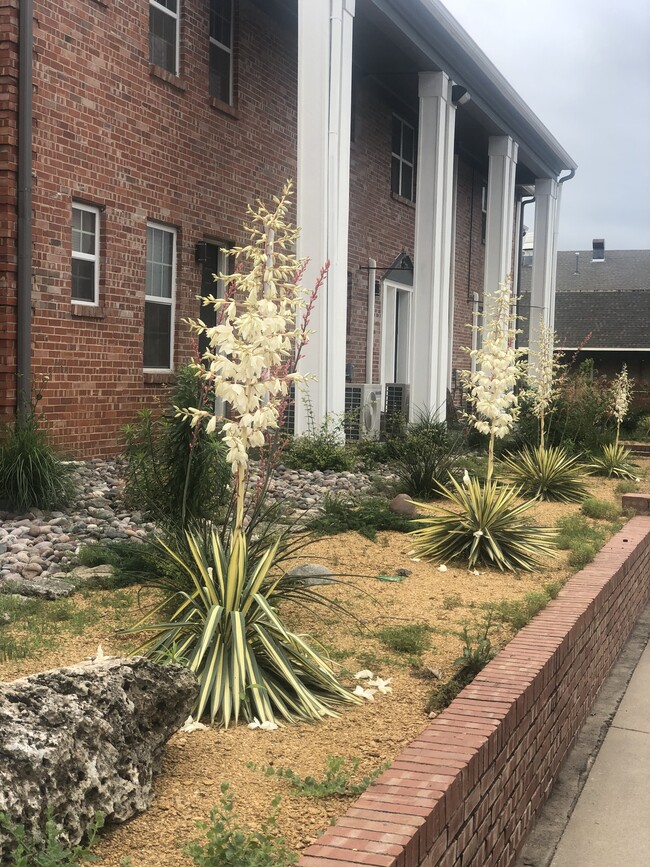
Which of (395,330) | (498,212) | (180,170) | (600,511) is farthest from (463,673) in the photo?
(498,212)

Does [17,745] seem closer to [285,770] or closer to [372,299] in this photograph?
[285,770]

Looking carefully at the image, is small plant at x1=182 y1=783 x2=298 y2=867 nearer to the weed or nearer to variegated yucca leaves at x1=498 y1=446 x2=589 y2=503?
the weed

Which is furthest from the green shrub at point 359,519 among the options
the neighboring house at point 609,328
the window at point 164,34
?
the neighboring house at point 609,328

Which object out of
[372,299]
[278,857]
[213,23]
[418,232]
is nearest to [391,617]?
[278,857]

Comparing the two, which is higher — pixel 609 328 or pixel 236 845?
pixel 609 328

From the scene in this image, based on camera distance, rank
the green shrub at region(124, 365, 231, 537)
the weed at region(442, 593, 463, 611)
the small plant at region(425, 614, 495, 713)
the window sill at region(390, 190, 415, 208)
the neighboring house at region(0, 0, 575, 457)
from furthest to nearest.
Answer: the window sill at region(390, 190, 415, 208) < the neighboring house at region(0, 0, 575, 457) < the green shrub at region(124, 365, 231, 537) < the weed at region(442, 593, 463, 611) < the small plant at region(425, 614, 495, 713)

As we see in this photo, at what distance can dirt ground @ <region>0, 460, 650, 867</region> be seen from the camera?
3205 millimetres

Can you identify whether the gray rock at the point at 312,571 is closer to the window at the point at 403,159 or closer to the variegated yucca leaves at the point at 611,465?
the variegated yucca leaves at the point at 611,465

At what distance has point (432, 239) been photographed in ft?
58.1

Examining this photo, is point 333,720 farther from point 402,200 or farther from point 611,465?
point 402,200

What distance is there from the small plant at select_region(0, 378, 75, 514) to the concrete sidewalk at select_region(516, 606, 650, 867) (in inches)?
201

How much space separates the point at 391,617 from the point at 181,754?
2.52 metres

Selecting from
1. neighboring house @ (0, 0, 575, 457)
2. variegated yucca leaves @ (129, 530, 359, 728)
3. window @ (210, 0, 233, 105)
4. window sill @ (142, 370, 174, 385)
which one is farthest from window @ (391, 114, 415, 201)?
variegated yucca leaves @ (129, 530, 359, 728)

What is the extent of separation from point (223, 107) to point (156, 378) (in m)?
4.34
